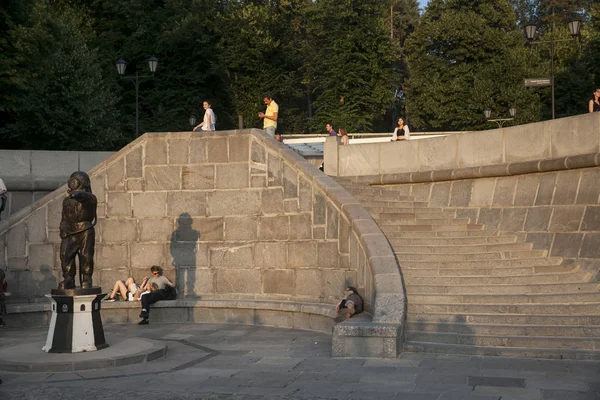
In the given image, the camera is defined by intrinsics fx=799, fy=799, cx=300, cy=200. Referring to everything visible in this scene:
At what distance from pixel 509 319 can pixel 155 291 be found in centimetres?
691

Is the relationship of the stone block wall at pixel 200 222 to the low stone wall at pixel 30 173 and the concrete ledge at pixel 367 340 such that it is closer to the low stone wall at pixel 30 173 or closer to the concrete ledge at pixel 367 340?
the low stone wall at pixel 30 173

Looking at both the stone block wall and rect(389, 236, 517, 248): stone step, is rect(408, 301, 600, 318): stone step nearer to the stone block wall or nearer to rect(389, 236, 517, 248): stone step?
rect(389, 236, 517, 248): stone step

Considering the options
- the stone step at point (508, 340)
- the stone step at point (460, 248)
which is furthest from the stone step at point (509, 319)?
the stone step at point (460, 248)

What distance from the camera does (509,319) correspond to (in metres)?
10.7

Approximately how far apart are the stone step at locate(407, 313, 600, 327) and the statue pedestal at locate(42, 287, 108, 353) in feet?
14.1

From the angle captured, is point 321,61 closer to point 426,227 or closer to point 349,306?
point 426,227

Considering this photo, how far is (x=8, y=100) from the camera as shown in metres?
27.2

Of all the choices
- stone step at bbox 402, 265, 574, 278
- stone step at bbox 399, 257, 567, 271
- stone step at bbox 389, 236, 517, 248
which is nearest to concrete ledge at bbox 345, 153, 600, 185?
stone step at bbox 389, 236, 517, 248

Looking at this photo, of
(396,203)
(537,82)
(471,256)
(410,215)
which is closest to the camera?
(471,256)

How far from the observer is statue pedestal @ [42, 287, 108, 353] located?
34.1 feet

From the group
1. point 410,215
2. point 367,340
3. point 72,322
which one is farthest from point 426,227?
point 72,322

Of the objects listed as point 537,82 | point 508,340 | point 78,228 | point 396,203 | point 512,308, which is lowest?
point 508,340

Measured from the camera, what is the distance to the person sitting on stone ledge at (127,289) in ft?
50.2

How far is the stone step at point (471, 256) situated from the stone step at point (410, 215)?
67.2 inches
